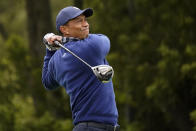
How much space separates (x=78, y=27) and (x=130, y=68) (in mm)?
9239

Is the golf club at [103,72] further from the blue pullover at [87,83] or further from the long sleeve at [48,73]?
the long sleeve at [48,73]

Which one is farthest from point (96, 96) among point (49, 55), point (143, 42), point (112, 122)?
point (143, 42)

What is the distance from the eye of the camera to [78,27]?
15.9ft

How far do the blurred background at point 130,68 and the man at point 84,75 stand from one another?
707 centimetres

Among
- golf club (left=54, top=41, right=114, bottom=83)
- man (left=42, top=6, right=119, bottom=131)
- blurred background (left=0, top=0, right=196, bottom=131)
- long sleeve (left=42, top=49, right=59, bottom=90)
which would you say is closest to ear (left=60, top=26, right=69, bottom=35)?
man (left=42, top=6, right=119, bottom=131)

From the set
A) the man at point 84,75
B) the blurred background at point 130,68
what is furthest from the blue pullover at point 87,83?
the blurred background at point 130,68

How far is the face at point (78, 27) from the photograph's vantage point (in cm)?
484

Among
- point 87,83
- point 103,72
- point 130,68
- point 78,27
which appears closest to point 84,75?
point 87,83

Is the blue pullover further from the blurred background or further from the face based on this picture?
the blurred background

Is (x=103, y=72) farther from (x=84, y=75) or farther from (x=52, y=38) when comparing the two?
(x=52, y=38)

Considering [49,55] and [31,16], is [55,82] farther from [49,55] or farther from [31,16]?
[31,16]

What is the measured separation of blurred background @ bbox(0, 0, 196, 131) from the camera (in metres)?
12.4

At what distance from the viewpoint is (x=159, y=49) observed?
12555mm

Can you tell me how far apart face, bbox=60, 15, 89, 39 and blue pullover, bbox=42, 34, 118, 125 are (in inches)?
2.2
